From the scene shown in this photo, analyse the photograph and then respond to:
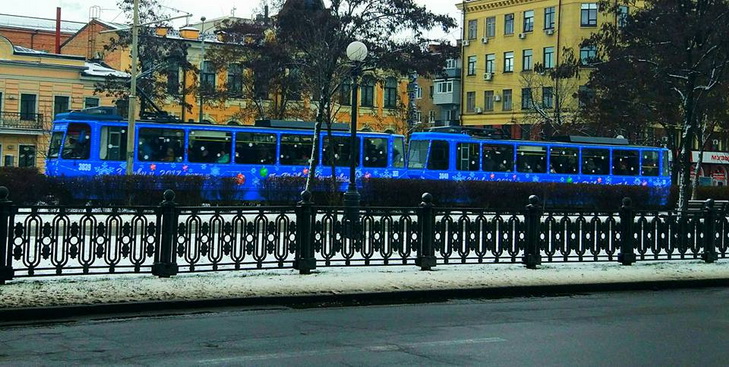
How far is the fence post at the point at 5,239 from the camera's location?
11578mm

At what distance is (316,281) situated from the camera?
1291 centimetres

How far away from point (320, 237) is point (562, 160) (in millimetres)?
27119

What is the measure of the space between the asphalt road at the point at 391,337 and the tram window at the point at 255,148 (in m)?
23.5

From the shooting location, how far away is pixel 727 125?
126 ft

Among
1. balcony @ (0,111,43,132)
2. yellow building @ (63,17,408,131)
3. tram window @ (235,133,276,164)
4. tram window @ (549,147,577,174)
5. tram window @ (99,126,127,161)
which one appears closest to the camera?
tram window @ (99,126,127,161)

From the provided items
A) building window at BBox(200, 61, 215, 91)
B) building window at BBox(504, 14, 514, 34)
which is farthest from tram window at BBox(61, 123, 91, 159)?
building window at BBox(504, 14, 514, 34)

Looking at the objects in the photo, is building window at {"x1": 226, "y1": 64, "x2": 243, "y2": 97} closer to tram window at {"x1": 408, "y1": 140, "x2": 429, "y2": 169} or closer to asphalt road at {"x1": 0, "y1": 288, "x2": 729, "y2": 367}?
tram window at {"x1": 408, "y1": 140, "x2": 429, "y2": 169}

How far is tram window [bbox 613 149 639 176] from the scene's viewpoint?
40719 millimetres

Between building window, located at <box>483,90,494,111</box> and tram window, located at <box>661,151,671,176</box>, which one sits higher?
building window, located at <box>483,90,494,111</box>

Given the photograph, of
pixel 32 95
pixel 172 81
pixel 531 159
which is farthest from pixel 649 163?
pixel 32 95

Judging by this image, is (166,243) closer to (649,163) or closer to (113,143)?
(113,143)

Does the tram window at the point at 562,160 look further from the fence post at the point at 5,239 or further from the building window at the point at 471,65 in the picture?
the building window at the point at 471,65

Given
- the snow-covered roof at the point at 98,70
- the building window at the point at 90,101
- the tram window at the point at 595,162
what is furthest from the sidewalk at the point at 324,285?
the building window at the point at 90,101

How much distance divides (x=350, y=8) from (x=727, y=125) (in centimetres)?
1682
